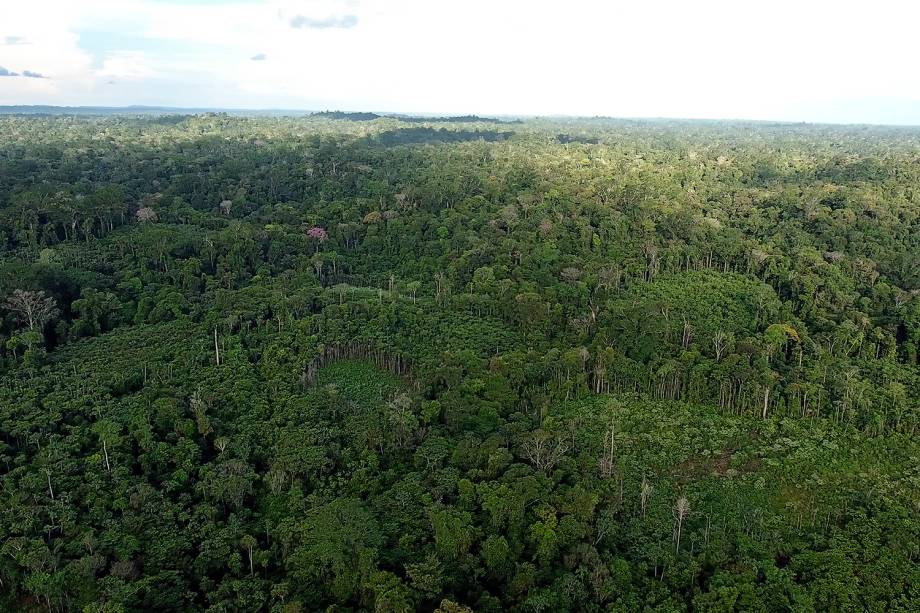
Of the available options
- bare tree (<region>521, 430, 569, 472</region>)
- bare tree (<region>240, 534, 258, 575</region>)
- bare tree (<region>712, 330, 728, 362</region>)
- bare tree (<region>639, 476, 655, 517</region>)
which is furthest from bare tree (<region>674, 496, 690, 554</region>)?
bare tree (<region>240, 534, 258, 575</region>)

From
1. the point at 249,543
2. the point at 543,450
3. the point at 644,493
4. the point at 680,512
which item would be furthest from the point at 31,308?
the point at 680,512

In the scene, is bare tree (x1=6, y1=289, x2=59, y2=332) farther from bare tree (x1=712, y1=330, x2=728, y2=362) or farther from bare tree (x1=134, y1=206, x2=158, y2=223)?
bare tree (x1=712, y1=330, x2=728, y2=362)

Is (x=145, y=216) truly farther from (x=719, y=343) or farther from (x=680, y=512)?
(x=680, y=512)

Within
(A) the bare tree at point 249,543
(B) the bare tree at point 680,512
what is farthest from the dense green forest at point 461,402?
(A) the bare tree at point 249,543

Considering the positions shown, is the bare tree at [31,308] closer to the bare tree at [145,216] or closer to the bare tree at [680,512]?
the bare tree at [145,216]

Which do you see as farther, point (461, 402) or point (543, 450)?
point (461, 402)

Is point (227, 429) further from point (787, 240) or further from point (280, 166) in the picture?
point (280, 166)
